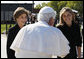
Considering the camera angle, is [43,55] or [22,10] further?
[22,10]

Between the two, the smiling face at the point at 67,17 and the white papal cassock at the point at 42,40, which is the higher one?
the smiling face at the point at 67,17

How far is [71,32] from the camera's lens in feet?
18.3

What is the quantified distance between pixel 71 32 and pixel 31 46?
2137mm

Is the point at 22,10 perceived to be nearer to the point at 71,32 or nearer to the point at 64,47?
the point at 71,32

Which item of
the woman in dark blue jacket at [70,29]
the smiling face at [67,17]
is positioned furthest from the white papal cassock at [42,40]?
the smiling face at [67,17]

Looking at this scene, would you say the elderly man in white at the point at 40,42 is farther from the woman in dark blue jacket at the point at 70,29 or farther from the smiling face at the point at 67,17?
the smiling face at the point at 67,17

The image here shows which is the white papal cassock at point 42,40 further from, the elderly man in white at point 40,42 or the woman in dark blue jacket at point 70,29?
the woman in dark blue jacket at point 70,29

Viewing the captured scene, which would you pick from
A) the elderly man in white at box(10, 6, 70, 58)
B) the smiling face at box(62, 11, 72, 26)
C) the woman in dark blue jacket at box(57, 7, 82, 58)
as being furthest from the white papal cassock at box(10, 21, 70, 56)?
the smiling face at box(62, 11, 72, 26)

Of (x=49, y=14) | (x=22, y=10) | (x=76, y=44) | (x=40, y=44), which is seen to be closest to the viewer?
(x=40, y=44)

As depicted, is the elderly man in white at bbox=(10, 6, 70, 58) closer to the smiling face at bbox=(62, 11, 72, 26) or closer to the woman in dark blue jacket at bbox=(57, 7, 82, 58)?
the woman in dark blue jacket at bbox=(57, 7, 82, 58)

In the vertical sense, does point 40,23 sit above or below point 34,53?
above

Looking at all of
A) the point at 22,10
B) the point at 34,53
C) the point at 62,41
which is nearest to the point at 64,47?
the point at 62,41

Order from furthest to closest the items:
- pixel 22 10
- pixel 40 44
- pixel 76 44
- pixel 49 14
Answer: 1. pixel 76 44
2. pixel 22 10
3. pixel 49 14
4. pixel 40 44

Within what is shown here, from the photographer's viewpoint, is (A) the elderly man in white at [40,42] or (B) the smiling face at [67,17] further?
(B) the smiling face at [67,17]
